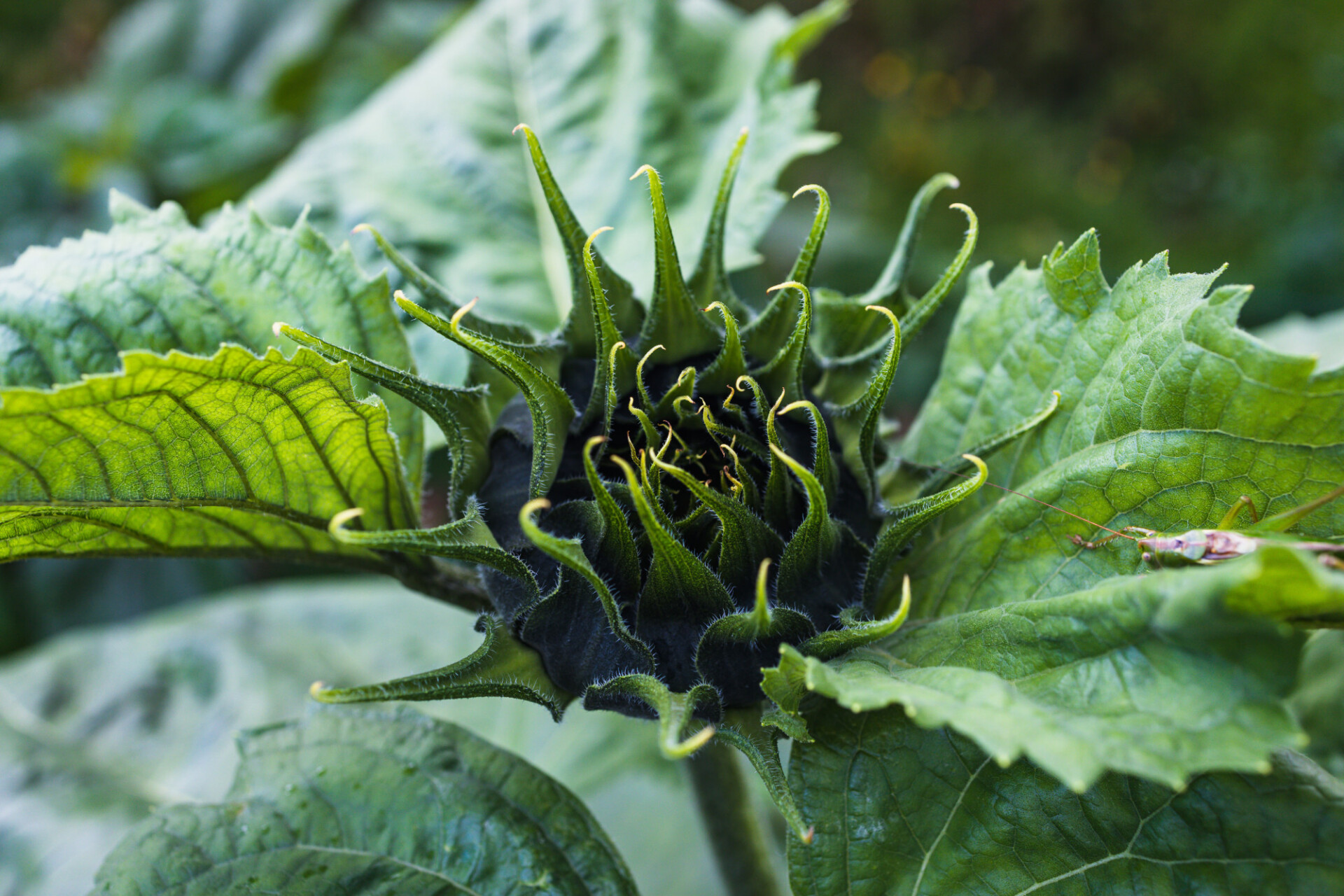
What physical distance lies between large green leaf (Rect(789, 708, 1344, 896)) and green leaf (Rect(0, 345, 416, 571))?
0.50 metres

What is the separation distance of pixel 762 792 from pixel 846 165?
313 cm

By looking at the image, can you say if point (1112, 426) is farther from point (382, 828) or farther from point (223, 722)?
point (223, 722)

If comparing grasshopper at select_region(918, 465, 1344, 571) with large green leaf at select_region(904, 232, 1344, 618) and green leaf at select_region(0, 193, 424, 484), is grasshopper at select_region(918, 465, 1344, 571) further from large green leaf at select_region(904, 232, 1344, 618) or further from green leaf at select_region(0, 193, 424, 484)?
→ green leaf at select_region(0, 193, 424, 484)

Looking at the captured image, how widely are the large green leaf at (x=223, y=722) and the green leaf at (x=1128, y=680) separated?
95cm

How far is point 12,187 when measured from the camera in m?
2.99

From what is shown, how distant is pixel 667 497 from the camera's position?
0.84 meters

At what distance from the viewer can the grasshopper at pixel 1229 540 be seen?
746 millimetres

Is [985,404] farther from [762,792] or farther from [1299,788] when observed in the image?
[762,792]

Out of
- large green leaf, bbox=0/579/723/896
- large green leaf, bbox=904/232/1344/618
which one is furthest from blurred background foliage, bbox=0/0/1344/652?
large green leaf, bbox=904/232/1344/618

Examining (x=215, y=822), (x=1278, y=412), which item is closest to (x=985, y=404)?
(x=1278, y=412)

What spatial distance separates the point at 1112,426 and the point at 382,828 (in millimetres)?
797

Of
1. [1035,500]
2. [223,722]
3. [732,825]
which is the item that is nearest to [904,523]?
[1035,500]

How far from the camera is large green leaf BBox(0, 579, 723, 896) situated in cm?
159

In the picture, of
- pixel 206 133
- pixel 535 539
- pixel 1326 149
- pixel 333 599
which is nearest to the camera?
pixel 535 539
